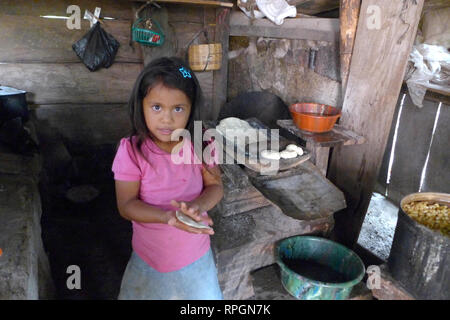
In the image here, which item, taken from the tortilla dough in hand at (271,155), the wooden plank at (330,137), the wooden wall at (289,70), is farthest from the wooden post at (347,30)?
the tortilla dough in hand at (271,155)

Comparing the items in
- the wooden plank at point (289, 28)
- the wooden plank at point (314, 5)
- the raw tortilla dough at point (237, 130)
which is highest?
the wooden plank at point (314, 5)

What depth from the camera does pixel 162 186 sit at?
1.58 meters

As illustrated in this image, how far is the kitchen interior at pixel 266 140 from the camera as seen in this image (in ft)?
6.89

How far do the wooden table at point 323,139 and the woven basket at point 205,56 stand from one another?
4.72ft

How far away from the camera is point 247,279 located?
2.32m

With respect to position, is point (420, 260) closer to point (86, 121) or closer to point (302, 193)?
point (302, 193)

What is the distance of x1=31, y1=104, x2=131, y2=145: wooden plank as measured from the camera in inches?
Answer: 144

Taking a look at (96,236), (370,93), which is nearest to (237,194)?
(370,93)

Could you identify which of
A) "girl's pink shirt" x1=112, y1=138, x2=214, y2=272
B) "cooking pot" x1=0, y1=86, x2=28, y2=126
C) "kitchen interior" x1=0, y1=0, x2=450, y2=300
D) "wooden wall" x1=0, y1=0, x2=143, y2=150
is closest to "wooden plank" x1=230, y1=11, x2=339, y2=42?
"kitchen interior" x1=0, y1=0, x2=450, y2=300

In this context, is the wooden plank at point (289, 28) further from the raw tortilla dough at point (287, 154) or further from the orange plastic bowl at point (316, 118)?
the raw tortilla dough at point (287, 154)

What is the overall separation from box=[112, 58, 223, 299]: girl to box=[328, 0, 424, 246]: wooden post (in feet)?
5.80

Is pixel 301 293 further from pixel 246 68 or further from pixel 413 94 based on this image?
pixel 246 68

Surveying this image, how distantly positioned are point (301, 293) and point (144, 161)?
1414 mm
